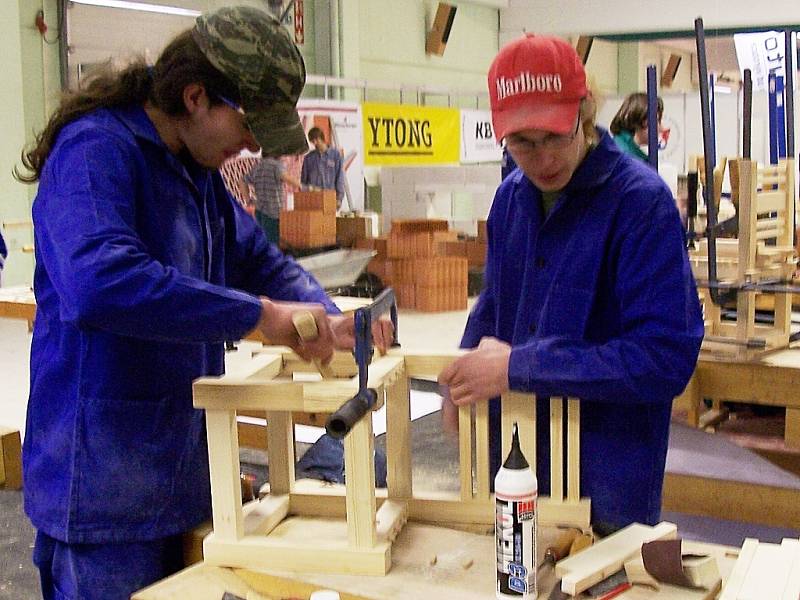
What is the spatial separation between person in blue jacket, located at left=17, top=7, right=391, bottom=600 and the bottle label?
41cm

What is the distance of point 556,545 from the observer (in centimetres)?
155

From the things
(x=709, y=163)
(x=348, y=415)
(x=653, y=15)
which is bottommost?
(x=348, y=415)

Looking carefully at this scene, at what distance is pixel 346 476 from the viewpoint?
4.93 ft

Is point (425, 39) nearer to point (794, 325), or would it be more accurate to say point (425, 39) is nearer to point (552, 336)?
point (794, 325)

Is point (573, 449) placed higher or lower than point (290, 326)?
lower

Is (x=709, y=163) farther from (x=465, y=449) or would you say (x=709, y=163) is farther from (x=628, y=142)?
(x=465, y=449)

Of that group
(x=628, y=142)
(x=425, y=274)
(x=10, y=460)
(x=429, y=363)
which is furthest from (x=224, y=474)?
(x=425, y=274)

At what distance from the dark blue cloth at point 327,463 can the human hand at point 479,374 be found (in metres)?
0.50

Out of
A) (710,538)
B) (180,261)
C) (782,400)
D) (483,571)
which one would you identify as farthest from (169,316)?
(782,400)

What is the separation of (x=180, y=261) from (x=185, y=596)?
0.54m

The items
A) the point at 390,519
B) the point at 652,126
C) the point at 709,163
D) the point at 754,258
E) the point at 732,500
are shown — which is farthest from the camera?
the point at 652,126

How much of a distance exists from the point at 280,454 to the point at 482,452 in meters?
0.39

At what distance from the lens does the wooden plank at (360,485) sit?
57.9 inches

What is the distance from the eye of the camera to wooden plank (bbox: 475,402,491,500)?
1.69 meters
